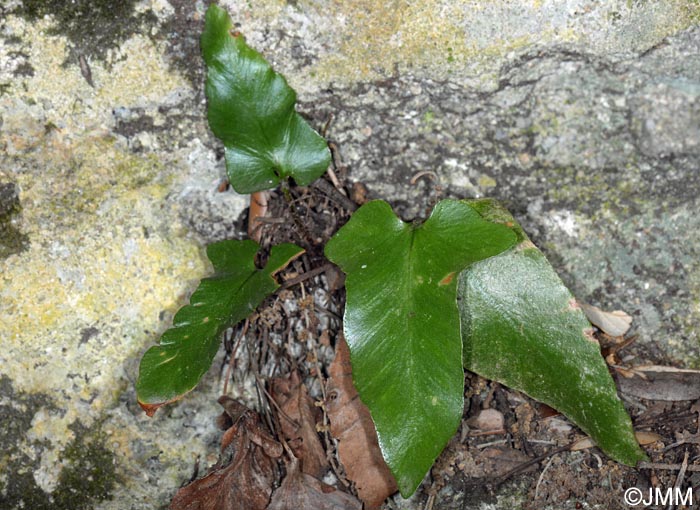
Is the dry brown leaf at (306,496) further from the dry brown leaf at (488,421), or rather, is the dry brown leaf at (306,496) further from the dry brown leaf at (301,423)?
the dry brown leaf at (488,421)

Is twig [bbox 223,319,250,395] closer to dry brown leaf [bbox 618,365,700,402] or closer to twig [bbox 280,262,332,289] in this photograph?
twig [bbox 280,262,332,289]

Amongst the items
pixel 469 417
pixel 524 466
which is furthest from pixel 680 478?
pixel 469 417

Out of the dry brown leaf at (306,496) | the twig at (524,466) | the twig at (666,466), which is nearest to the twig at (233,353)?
the dry brown leaf at (306,496)

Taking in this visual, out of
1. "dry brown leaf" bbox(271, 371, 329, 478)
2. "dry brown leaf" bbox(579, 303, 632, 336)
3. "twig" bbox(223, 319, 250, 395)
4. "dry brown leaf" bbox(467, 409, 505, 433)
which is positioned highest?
"twig" bbox(223, 319, 250, 395)

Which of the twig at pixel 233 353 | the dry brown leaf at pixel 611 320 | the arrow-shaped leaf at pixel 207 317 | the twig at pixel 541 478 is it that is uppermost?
the arrow-shaped leaf at pixel 207 317

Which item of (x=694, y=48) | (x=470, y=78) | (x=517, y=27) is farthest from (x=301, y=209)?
(x=694, y=48)

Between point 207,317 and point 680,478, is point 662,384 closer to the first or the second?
point 680,478

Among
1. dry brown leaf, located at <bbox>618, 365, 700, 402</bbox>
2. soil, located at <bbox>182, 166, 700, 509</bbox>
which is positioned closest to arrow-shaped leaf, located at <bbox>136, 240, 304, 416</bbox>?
soil, located at <bbox>182, 166, 700, 509</bbox>
